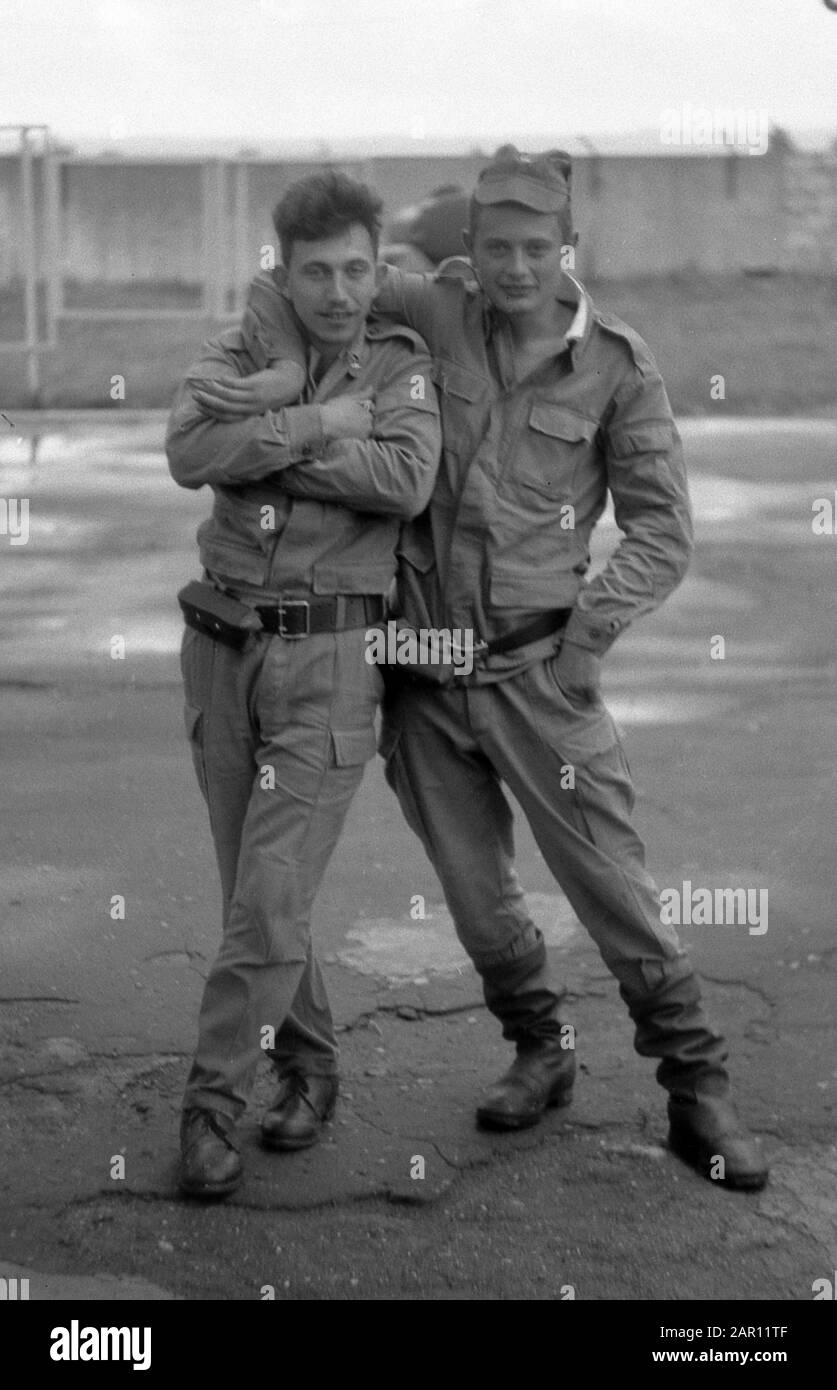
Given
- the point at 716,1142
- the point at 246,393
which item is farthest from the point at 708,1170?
the point at 246,393

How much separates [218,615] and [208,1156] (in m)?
1.08

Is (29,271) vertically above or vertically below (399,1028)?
above

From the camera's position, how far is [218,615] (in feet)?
12.9

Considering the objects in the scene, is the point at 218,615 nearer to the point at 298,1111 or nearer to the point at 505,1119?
the point at 298,1111

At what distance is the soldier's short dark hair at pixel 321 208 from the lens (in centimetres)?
384

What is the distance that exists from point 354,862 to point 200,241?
15994 millimetres

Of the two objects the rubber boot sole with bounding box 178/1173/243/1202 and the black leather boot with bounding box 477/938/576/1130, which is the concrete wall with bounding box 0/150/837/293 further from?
the rubber boot sole with bounding box 178/1173/243/1202

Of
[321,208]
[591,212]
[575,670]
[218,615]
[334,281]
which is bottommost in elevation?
[575,670]

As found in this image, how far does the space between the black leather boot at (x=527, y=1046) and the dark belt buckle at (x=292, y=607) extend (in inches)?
35.2

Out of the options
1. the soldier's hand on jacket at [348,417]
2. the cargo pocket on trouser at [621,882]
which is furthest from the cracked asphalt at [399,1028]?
the soldier's hand on jacket at [348,417]

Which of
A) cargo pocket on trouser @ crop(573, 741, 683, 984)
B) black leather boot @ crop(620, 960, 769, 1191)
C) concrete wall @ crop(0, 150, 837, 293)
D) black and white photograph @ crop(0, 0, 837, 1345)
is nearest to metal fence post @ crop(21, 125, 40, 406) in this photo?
concrete wall @ crop(0, 150, 837, 293)

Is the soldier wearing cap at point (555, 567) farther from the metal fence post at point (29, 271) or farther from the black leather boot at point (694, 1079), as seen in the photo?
the metal fence post at point (29, 271)

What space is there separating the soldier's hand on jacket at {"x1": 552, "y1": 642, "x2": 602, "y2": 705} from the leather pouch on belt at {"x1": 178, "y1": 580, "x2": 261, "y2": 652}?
0.63m
